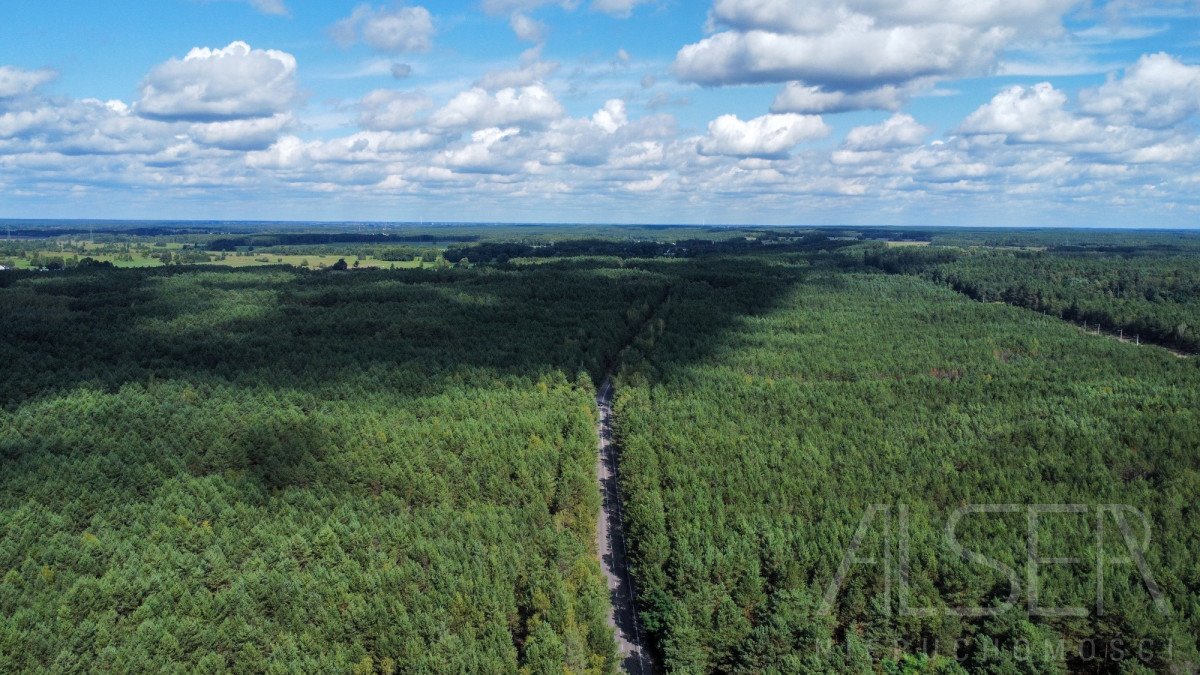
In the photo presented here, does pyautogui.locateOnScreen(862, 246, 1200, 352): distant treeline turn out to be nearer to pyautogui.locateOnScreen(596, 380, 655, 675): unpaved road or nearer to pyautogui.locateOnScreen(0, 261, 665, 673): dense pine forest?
pyautogui.locateOnScreen(0, 261, 665, 673): dense pine forest

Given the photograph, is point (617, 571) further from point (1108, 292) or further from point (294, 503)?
point (1108, 292)

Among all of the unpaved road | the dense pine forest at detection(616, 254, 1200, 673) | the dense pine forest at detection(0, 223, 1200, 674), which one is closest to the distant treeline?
the dense pine forest at detection(616, 254, 1200, 673)

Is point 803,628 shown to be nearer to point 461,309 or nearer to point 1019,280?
point 461,309

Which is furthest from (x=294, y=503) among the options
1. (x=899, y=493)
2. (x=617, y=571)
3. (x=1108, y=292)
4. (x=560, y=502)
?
(x=1108, y=292)

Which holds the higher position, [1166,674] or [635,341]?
[635,341]

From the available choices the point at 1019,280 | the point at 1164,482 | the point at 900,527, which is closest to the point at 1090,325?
the point at 1019,280
